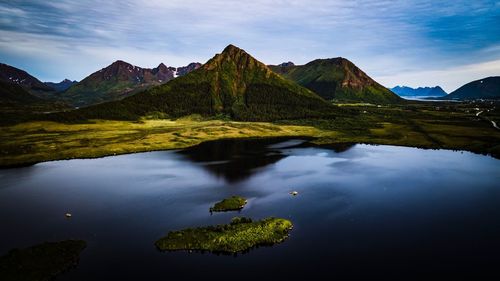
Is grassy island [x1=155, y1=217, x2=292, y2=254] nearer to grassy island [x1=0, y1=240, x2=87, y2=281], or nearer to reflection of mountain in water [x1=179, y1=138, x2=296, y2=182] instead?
grassy island [x1=0, y1=240, x2=87, y2=281]

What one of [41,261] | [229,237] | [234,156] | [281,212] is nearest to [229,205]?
[281,212]

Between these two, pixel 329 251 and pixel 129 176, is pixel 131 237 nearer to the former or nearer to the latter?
pixel 329 251

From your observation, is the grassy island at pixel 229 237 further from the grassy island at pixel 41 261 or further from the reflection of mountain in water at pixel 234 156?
the reflection of mountain in water at pixel 234 156

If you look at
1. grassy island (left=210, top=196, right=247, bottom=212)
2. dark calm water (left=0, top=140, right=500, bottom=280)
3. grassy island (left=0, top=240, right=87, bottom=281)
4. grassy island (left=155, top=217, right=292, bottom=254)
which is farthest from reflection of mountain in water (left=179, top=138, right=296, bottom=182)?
grassy island (left=0, top=240, right=87, bottom=281)

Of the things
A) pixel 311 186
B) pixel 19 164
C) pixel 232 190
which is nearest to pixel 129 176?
pixel 232 190

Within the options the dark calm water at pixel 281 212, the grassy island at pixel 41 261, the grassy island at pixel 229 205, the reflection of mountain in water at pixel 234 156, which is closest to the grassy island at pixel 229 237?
the dark calm water at pixel 281 212

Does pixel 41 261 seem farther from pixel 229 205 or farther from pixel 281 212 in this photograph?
pixel 281 212
